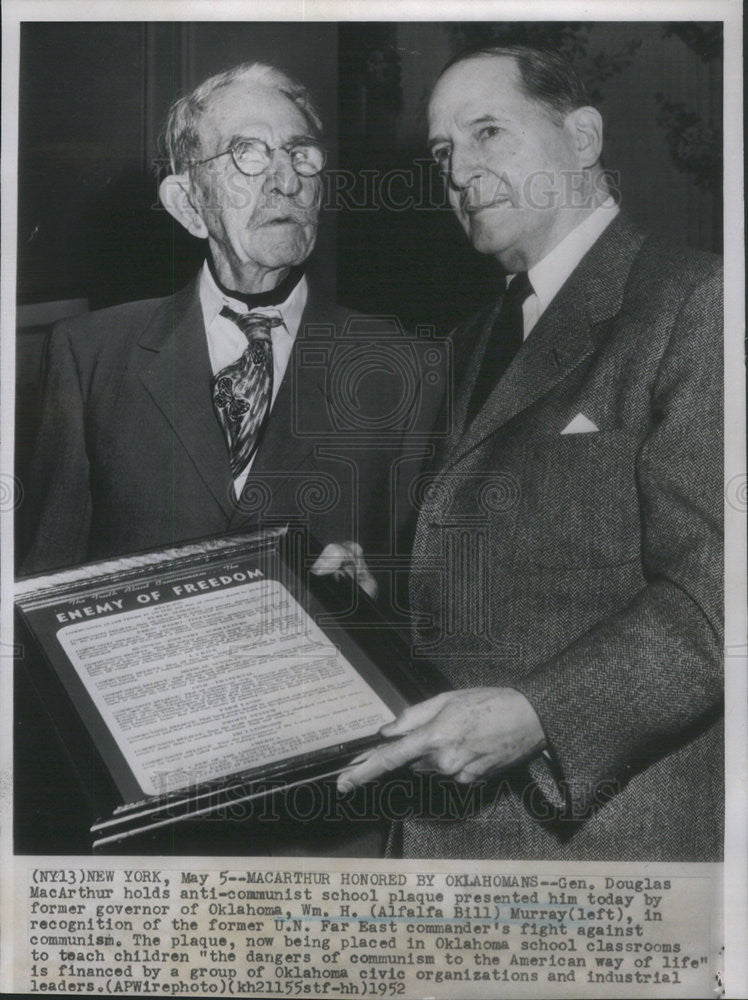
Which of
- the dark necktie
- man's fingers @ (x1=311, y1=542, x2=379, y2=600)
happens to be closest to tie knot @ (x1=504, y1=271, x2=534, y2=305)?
the dark necktie

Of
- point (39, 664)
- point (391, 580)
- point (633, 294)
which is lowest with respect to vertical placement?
point (39, 664)

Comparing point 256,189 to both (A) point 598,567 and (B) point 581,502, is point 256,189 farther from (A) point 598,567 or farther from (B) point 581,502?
(A) point 598,567

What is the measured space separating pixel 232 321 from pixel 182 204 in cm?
27

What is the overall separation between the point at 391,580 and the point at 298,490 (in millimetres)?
275

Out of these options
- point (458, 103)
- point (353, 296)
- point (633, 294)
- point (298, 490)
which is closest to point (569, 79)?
point (458, 103)

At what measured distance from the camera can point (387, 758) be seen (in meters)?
2.00

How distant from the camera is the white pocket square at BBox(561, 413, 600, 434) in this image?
2.04 metres

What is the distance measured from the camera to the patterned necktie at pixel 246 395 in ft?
7.04

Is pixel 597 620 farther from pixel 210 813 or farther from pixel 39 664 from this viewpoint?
pixel 39 664

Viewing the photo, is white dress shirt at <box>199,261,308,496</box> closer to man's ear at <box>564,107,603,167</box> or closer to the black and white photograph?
the black and white photograph

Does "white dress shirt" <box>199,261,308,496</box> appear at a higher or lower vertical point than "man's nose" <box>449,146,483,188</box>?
lower

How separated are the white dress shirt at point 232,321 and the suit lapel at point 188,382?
18mm

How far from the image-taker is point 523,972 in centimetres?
207
